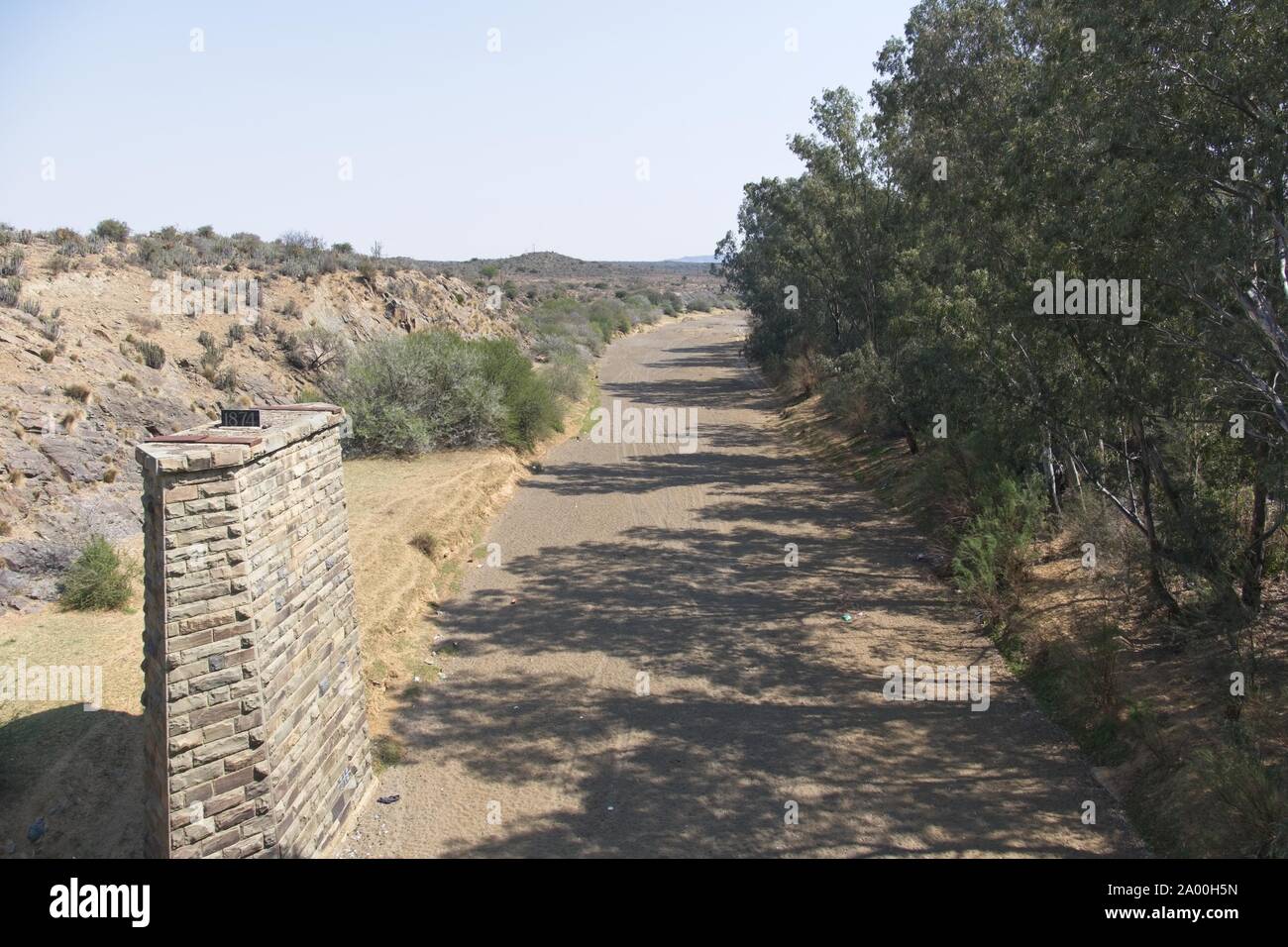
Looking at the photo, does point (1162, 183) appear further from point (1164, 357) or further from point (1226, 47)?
point (1164, 357)

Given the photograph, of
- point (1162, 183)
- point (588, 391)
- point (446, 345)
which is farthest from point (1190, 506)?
point (588, 391)

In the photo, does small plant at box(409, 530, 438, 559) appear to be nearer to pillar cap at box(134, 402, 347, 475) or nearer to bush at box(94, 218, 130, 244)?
pillar cap at box(134, 402, 347, 475)

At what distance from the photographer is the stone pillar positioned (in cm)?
567

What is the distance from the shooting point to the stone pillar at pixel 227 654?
18.6 feet

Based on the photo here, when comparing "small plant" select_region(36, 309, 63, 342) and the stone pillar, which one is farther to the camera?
"small plant" select_region(36, 309, 63, 342)

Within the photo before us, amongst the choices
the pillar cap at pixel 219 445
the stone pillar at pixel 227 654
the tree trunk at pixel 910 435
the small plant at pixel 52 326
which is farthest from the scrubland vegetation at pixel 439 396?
the stone pillar at pixel 227 654

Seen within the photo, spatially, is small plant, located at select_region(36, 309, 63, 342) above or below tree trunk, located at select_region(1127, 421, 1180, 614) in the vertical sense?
above

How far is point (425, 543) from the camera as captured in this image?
45.9 feet

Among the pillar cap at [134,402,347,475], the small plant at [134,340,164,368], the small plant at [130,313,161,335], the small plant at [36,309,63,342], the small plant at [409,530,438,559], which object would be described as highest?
the small plant at [130,313,161,335]

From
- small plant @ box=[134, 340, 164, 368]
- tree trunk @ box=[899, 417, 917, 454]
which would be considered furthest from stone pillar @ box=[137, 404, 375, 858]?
tree trunk @ box=[899, 417, 917, 454]

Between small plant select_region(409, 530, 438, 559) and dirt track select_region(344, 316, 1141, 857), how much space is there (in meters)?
0.77

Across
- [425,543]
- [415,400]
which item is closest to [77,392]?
[425,543]

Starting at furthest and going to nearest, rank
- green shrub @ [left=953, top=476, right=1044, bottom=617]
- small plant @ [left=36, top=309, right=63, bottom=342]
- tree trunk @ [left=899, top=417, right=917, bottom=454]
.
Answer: tree trunk @ [left=899, top=417, right=917, bottom=454] < small plant @ [left=36, top=309, right=63, bottom=342] < green shrub @ [left=953, top=476, right=1044, bottom=617]

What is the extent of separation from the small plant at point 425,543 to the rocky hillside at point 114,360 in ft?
13.1
